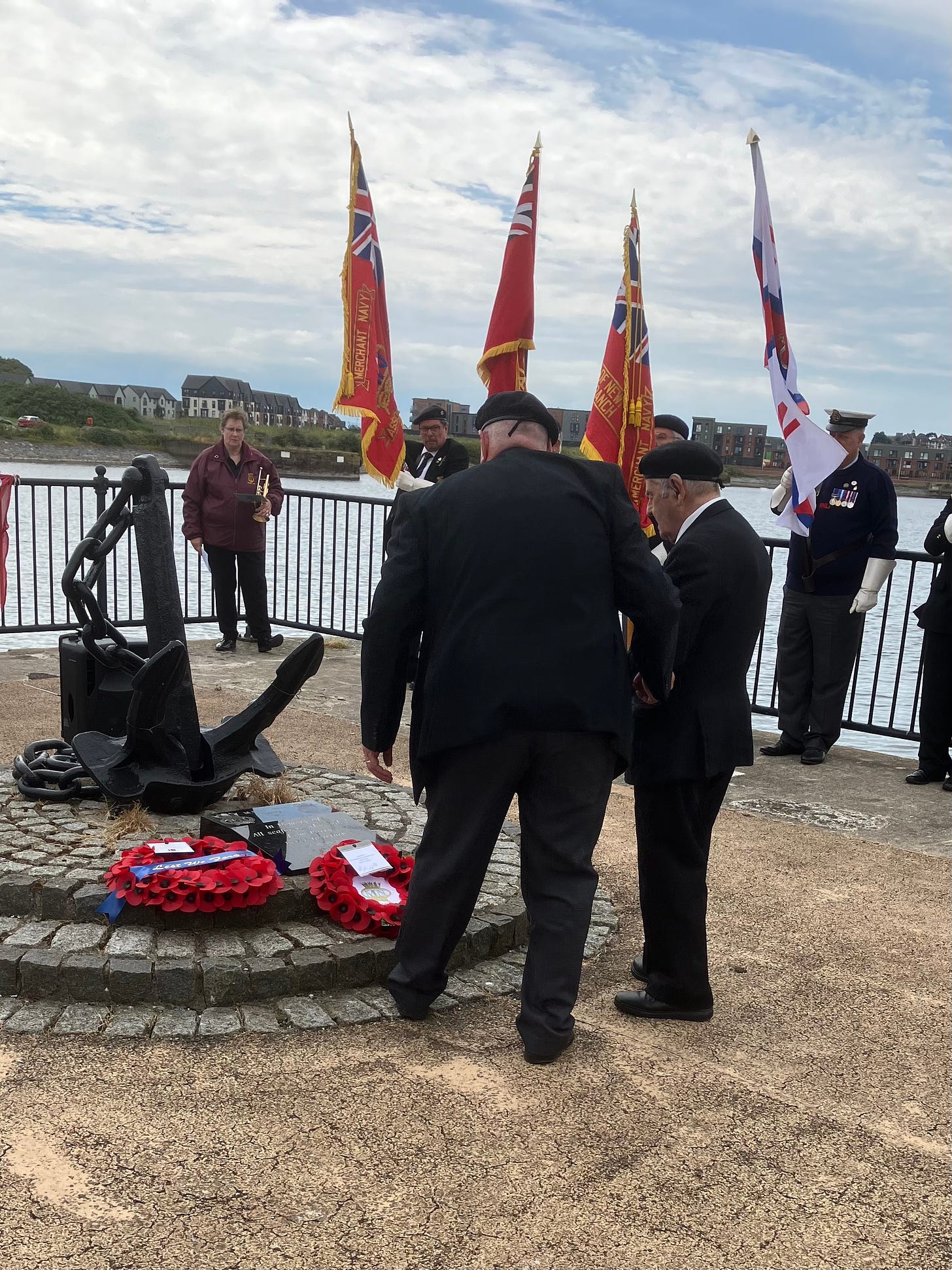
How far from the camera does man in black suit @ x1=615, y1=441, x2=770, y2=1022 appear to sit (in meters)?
3.47

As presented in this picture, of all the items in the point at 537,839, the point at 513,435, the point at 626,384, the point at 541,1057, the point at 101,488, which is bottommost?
the point at 541,1057

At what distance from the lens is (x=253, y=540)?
9.91m

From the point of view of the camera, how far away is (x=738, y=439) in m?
7.76

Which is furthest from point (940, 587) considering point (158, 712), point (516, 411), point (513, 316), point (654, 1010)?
point (158, 712)

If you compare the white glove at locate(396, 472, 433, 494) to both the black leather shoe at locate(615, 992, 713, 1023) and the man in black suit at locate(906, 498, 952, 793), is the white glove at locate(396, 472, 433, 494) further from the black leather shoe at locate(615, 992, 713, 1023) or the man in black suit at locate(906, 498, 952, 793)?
the black leather shoe at locate(615, 992, 713, 1023)

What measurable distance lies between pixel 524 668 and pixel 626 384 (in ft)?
12.6

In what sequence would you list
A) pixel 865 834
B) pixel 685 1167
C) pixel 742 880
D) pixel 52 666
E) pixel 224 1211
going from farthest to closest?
1. pixel 52 666
2. pixel 865 834
3. pixel 742 880
4. pixel 685 1167
5. pixel 224 1211

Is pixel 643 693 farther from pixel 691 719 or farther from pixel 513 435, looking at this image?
pixel 513 435

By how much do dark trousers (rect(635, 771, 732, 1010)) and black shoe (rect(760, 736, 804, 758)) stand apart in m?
4.01

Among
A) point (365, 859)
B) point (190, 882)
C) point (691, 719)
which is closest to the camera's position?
point (691, 719)

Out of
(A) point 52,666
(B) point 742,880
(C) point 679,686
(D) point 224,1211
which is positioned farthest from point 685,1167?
(A) point 52,666

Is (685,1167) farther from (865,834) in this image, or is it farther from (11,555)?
(11,555)

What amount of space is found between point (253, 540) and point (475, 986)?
6685 mm

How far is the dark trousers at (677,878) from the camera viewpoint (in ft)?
11.8
